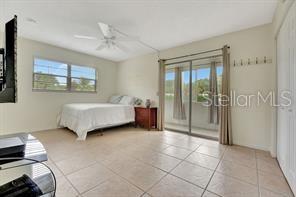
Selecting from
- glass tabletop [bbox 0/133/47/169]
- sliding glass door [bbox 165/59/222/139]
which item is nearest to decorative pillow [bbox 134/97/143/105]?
sliding glass door [bbox 165/59/222/139]

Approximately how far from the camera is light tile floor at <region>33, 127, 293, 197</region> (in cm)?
156

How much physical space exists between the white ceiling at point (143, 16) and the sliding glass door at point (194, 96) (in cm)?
91

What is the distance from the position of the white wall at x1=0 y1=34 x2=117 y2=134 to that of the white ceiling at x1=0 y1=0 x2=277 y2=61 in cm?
53

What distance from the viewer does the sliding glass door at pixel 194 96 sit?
152 inches

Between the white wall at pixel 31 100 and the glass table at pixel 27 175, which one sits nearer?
the glass table at pixel 27 175

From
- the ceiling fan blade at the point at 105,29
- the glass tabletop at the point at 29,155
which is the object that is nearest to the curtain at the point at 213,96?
the ceiling fan blade at the point at 105,29

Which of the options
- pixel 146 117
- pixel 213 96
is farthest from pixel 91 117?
pixel 213 96

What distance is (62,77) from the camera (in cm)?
447

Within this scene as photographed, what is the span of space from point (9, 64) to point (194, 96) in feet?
12.9

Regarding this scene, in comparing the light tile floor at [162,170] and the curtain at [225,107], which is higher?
the curtain at [225,107]

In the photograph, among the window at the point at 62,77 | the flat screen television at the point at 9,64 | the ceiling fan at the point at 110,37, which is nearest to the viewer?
the flat screen television at the point at 9,64

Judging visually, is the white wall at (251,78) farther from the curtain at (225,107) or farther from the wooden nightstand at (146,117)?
the wooden nightstand at (146,117)

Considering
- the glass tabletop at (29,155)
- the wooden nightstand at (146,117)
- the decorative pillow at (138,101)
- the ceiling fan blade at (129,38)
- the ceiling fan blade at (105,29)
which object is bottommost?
the wooden nightstand at (146,117)

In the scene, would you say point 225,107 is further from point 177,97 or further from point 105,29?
point 105,29
